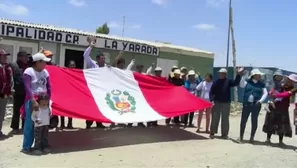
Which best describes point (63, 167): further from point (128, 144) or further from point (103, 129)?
point (103, 129)

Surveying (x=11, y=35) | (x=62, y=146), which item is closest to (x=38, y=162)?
(x=62, y=146)

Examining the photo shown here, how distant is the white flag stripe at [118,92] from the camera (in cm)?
832

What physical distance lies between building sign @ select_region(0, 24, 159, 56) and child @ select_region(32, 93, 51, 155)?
26.3 ft

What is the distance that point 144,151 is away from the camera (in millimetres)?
7762

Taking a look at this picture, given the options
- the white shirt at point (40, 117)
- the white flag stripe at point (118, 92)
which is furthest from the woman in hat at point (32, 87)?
the white flag stripe at point (118, 92)

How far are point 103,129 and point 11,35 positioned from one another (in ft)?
21.4

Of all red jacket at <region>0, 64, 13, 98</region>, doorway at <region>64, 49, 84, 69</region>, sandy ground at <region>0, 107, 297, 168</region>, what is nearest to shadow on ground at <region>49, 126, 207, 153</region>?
sandy ground at <region>0, 107, 297, 168</region>

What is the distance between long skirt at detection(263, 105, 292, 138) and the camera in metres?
9.40

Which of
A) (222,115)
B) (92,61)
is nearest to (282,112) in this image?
(222,115)

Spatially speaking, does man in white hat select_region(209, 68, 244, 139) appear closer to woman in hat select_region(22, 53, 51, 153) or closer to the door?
woman in hat select_region(22, 53, 51, 153)

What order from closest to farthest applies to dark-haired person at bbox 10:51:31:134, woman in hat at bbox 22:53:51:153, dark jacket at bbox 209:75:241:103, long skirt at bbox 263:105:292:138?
woman in hat at bbox 22:53:51:153 < dark-haired person at bbox 10:51:31:134 < long skirt at bbox 263:105:292:138 < dark jacket at bbox 209:75:241:103

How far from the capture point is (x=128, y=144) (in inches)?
327

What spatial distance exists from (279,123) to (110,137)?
4.03 m

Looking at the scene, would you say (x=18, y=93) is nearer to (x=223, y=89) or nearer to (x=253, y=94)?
(x=223, y=89)
